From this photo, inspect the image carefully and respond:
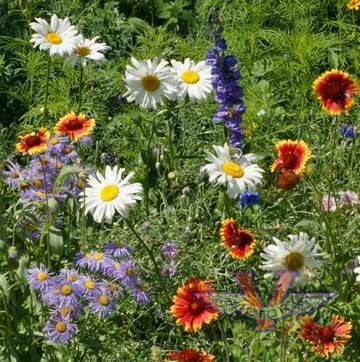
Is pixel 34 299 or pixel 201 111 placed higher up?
pixel 201 111

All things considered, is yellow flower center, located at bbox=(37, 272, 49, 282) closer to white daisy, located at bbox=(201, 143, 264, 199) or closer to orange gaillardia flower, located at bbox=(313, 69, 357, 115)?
white daisy, located at bbox=(201, 143, 264, 199)

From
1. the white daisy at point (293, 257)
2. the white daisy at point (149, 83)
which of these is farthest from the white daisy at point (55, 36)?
the white daisy at point (293, 257)

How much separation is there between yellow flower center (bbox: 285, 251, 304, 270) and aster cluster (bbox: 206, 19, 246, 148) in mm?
758

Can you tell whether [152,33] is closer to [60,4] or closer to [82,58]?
[60,4]

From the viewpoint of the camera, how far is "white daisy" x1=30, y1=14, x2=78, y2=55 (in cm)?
299

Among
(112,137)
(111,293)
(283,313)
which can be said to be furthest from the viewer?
(112,137)

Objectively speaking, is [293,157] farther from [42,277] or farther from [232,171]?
[42,277]

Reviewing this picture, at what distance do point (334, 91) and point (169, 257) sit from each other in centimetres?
74

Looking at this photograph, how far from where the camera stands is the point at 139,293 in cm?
239

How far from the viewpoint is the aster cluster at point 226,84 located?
8.61 ft

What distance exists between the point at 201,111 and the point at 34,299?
1.56m

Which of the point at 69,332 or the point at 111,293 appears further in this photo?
the point at 111,293

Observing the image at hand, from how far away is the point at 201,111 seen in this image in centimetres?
368

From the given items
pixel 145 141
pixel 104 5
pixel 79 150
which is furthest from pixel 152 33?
pixel 79 150
